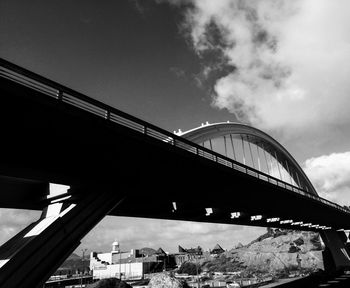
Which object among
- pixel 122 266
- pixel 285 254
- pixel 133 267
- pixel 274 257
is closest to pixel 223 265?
pixel 274 257

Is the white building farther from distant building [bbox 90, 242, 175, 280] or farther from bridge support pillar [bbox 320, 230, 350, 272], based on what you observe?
bridge support pillar [bbox 320, 230, 350, 272]

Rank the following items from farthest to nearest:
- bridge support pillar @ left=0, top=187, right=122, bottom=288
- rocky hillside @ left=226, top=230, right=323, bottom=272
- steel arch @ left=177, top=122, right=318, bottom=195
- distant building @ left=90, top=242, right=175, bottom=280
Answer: distant building @ left=90, top=242, right=175, bottom=280 → rocky hillside @ left=226, top=230, right=323, bottom=272 → steel arch @ left=177, top=122, right=318, bottom=195 → bridge support pillar @ left=0, top=187, right=122, bottom=288

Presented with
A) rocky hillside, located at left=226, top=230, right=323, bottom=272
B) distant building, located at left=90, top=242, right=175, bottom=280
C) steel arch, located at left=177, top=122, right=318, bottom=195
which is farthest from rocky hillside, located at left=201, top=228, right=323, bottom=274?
steel arch, located at left=177, top=122, right=318, bottom=195

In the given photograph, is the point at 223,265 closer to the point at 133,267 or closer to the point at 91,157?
the point at 133,267

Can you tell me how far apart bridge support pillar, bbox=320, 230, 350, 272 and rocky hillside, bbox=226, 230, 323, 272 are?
1326cm

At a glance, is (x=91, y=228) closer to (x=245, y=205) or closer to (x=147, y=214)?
A: (x=147, y=214)

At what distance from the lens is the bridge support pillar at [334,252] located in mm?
57963

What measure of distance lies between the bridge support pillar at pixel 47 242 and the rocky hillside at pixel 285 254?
244 ft

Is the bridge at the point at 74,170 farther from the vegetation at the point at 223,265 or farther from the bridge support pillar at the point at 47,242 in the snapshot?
the vegetation at the point at 223,265

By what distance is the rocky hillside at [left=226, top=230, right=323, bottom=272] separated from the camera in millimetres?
86644

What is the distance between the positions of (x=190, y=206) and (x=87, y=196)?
40.0 ft

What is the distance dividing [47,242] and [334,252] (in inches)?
2575

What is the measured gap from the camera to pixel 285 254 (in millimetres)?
97750

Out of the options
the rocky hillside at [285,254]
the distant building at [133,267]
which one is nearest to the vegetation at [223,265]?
the rocky hillside at [285,254]
